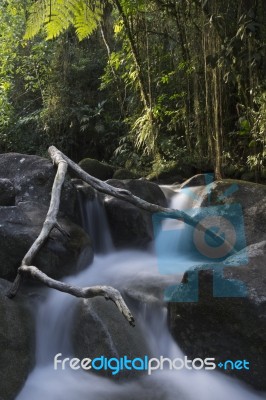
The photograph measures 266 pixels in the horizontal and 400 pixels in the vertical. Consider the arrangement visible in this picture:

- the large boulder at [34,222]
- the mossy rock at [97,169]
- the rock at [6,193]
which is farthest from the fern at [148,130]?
the rock at [6,193]

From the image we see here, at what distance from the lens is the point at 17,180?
4.79m

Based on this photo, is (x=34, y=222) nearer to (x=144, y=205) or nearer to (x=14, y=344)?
(x=144, y=205)

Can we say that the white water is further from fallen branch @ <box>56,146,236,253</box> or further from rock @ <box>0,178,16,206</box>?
rock @ <box>0,178,16,206</box>

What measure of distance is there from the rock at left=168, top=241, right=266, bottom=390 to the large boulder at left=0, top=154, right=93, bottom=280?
112 centimetres

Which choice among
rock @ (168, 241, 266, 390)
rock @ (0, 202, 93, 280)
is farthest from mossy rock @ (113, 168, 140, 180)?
rock @ (168, 241, 266, 390)

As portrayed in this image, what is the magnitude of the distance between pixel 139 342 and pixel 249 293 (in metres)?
0.86

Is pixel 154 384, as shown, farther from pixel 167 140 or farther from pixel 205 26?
pixel 167 140

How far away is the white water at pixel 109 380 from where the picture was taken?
2.75 m

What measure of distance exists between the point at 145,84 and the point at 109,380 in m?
6.65

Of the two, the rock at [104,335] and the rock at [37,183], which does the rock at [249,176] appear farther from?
the rock at [104,335]

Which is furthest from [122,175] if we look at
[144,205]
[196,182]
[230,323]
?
[230,323]

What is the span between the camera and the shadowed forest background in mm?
4828

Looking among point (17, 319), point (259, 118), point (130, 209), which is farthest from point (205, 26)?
point (17, 319)

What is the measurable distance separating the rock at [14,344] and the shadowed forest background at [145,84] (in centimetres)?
186
